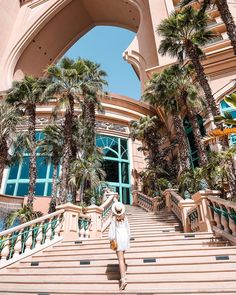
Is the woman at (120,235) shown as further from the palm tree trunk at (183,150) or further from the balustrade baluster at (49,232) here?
the palm tree trunk at (183,150)

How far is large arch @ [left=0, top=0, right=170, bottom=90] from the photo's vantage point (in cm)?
3206

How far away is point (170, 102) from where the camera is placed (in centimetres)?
1625

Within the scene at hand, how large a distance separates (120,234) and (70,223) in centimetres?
496

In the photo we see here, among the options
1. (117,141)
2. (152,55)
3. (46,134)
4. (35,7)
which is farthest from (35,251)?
(35,7)

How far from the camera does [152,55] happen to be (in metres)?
30.3

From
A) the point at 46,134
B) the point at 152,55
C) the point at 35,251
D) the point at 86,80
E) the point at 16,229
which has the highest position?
the point at 152,55

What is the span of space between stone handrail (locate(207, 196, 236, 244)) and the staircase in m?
0.33

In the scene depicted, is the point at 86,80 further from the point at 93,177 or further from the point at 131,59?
the point at 131,59

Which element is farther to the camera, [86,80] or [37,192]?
[37,192]

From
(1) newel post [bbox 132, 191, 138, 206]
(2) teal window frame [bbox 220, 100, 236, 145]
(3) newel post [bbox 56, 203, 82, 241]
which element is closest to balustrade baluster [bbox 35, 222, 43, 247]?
(3) newel post [bbox 56, 203, 82, 241]

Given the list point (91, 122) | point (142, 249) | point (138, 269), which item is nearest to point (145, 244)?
point (142, 249)

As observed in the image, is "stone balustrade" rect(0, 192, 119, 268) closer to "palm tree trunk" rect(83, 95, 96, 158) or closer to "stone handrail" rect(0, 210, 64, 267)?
"stone handrail" rect(0, 210, 64, 267)

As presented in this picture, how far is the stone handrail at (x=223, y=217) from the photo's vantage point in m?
5.97

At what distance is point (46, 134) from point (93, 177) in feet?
23.9
